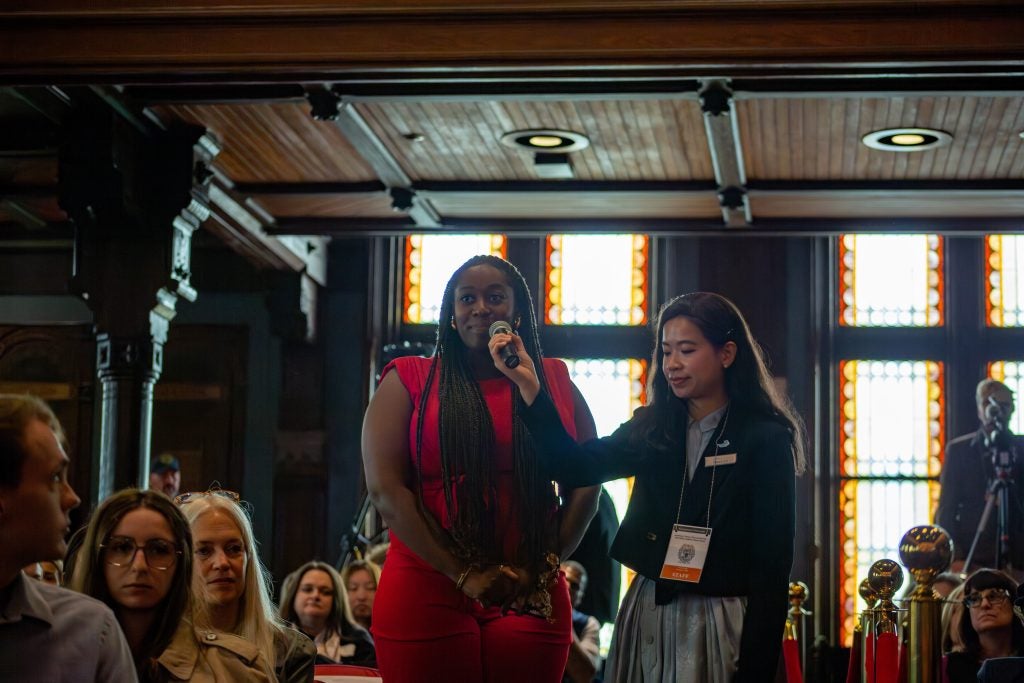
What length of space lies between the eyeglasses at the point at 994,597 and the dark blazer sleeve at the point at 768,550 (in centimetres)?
237

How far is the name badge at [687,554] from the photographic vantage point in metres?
2.80

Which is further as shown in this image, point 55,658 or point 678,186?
point 678,186

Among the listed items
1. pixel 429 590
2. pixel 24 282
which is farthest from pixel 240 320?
pixel 429 590

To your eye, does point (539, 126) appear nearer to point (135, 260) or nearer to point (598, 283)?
point (135, 260)

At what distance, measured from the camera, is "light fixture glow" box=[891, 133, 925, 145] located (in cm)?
687

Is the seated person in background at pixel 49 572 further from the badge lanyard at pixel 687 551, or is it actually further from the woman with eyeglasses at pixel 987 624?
the woman with eyeglasses at pixel 987 624

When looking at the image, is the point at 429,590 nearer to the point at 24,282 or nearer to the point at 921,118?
the point at 921,118

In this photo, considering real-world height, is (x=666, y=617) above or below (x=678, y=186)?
below

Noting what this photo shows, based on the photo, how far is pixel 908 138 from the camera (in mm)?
6914

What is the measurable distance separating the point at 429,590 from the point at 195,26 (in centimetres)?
264

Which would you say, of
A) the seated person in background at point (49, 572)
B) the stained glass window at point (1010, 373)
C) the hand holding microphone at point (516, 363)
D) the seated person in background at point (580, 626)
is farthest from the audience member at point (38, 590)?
the stained glass window at point (1010, 373)

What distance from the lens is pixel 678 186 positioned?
7.80m

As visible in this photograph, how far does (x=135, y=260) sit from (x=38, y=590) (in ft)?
18.7

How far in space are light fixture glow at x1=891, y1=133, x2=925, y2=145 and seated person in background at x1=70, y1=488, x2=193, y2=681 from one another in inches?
190
